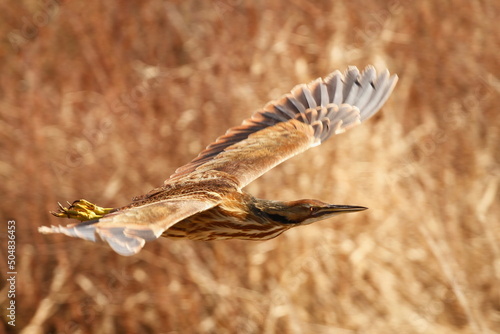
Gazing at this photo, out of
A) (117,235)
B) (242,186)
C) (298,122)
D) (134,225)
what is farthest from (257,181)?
(117,235)

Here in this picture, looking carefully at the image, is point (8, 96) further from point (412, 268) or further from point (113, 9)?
point (412, 268)

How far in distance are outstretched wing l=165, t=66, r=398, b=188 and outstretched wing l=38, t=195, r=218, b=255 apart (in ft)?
2.35

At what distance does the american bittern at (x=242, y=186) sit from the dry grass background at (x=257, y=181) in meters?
0.89

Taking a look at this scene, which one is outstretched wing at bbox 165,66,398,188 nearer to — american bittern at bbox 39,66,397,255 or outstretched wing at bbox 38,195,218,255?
american bittern at bbox 39,66,397,255

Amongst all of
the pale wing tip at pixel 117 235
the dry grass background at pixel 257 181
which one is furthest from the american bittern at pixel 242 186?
the dry grass background at pixel 257 181

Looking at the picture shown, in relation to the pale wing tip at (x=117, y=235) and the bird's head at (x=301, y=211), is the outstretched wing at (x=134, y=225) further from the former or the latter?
the bird's head at (x=301, y=211)

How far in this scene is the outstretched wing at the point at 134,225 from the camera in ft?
8.55

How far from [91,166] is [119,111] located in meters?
0.48

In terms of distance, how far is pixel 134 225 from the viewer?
2789 mm

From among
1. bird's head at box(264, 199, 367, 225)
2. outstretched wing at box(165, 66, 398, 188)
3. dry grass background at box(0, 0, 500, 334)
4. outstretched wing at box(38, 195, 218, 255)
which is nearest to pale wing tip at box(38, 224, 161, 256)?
outstretched wing at box(38, 195, 218, 255)

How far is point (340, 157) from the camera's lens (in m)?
→ 5.16

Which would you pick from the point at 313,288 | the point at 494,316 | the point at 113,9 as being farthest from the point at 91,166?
the point at 494,316

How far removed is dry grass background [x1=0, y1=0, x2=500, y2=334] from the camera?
4.79 m

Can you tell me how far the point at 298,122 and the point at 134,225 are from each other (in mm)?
1454
